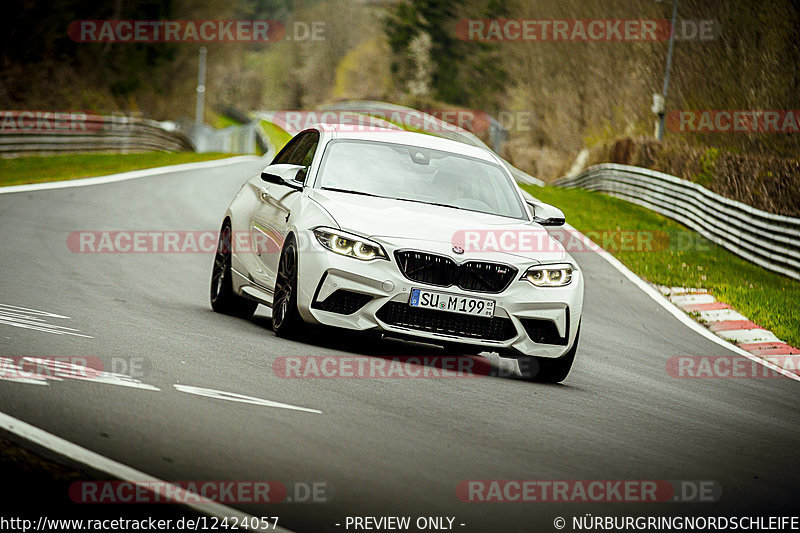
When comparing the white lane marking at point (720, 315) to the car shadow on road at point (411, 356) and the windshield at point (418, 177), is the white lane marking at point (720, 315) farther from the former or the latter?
the windshield at point (418, 177)

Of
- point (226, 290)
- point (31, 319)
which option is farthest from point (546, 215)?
point (31, 319)

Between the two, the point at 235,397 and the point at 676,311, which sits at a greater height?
the point at 676,311

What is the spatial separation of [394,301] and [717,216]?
17.7m

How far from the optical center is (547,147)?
61594mm

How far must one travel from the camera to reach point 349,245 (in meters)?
8.20

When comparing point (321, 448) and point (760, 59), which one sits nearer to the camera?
point (321, 448)

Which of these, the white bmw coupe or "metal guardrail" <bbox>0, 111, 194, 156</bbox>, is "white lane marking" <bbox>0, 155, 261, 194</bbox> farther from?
the white bmw coupe

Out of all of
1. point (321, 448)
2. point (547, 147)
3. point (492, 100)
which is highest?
point (492, 100)

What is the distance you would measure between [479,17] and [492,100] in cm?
671

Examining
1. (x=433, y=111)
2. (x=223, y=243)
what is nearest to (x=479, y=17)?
(x=433, y=111)

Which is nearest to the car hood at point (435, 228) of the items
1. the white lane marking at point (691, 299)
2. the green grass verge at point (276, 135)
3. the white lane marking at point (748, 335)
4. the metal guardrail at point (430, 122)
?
the white lane marking at point (748, 335)

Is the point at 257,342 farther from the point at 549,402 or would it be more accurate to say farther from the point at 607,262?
the point at 607,262

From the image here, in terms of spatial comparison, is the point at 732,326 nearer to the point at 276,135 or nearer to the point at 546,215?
the point at 546,215

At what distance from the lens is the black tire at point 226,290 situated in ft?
34.7
